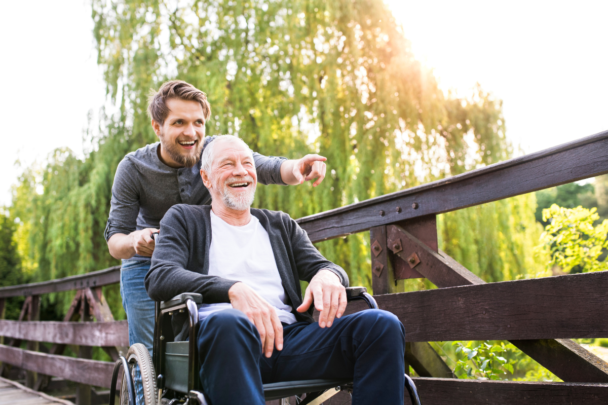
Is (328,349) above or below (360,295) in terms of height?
below

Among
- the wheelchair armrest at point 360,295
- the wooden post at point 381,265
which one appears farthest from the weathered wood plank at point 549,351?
the wheelchair armrest at point 360,295

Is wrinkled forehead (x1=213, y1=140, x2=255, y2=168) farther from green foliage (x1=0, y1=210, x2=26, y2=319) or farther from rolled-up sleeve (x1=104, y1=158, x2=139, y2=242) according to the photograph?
green foliage (x1=0, y1=210, x2=26, y2=319)

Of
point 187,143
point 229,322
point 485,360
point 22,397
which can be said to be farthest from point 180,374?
point 22,397

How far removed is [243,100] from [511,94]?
3003mm

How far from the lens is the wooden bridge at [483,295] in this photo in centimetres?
135

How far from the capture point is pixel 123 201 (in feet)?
6.45

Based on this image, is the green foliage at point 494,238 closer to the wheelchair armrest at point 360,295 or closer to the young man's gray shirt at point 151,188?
the young man's gray shirt at point 151,188

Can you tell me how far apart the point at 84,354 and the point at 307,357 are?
344 cm

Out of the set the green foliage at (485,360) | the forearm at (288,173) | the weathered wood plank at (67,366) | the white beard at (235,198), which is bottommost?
the weathered wood plank at (67,366)

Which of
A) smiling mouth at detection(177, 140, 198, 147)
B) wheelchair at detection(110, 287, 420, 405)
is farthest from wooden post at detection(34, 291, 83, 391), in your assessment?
wheelchair at detection(110, 287, 420, 405)

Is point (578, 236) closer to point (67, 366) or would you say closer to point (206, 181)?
point (206, 181)

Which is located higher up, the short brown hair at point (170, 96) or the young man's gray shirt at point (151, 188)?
the short brown hair at point (170, 96)

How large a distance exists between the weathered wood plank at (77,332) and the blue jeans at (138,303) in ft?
4.28

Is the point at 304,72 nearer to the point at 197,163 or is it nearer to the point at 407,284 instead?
the point at 407,284
